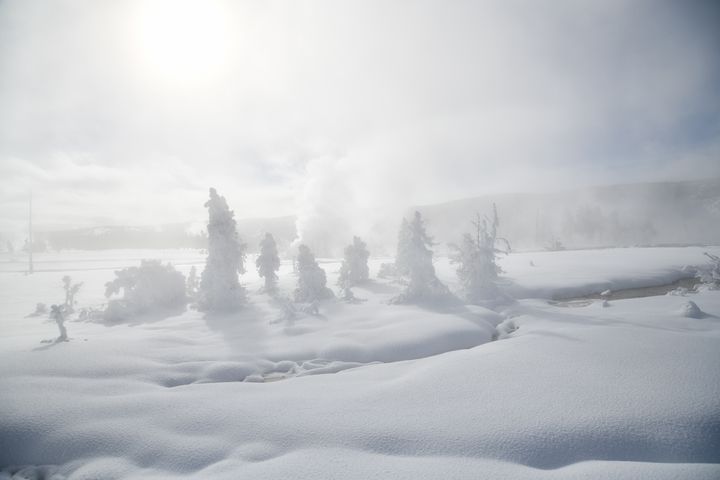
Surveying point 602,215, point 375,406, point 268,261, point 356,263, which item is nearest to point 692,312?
point 375,406

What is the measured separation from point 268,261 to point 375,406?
22836 millimetres

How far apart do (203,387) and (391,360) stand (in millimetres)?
7716

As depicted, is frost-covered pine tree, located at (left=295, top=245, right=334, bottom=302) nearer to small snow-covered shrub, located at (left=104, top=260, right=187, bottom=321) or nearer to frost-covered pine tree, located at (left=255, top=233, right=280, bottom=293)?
→ frost-covered pine tree, located at (left=255, top=233, right=280, bottom=293)

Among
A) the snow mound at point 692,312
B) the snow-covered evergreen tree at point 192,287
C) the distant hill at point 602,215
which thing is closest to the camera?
the snow mound at point 692,312

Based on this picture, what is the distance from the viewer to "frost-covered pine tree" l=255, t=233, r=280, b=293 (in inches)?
1142

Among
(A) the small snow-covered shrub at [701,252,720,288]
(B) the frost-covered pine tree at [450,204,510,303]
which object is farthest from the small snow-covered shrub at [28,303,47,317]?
(A) the small snow-covered shrub at [701,252,720,288]

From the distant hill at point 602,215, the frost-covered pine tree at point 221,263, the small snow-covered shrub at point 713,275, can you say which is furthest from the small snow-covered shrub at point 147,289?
the distant hill at point 602,215

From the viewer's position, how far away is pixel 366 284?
32.4 m

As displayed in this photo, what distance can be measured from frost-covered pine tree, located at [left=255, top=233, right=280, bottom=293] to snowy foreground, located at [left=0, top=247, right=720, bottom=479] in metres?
13.5

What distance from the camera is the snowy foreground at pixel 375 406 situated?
6.39m

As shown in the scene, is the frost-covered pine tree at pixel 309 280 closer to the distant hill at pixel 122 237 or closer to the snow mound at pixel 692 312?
the snow mound at pixel 692 312

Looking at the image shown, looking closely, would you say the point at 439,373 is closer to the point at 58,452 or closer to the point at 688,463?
the point at 688,463

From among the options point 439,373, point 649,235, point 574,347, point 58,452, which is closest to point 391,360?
point 439,373

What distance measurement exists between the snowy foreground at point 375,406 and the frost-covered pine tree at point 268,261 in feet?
44.2
